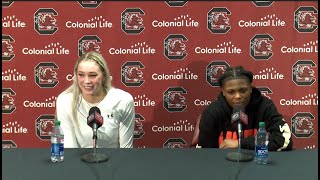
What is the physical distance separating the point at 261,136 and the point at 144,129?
1460 millimetres

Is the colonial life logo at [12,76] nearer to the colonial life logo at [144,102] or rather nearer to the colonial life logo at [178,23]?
the colonial life logo at [144,102]

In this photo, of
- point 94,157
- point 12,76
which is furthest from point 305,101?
point 12,76

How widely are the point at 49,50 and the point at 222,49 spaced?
1.36 meters

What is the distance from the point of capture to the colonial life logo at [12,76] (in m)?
3.33

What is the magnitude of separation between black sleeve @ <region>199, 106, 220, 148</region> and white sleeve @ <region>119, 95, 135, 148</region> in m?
0.46

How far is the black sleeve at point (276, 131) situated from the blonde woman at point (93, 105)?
0.86 meters

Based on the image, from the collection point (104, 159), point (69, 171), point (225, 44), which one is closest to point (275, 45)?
point (225, 44)

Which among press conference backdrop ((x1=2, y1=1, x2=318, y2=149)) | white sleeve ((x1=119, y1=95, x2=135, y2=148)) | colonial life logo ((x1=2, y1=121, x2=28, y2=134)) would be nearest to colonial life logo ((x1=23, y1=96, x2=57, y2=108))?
press conference backdrop ((x1=2, y1=1, x2=318, y2=149))

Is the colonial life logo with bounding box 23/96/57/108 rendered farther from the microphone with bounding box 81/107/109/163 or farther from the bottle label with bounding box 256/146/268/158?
Result: the bottle label with bounding box 256/146/268/158

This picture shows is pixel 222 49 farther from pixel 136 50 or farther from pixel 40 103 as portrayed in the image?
pixel 40 103

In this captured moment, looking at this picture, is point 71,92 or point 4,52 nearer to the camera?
point 71,92

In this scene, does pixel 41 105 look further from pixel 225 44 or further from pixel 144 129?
pixel 225 44

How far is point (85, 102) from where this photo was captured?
2.61 m

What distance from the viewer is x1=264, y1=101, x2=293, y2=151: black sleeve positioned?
2180mm
